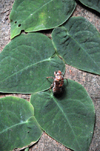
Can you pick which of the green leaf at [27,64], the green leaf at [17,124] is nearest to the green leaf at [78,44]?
the green leaf at [27,64]

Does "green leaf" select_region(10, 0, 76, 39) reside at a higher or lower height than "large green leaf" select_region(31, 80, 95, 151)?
higher

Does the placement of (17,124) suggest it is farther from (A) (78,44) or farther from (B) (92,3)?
(B) (92,3)

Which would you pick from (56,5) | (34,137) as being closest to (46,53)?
(56,5)

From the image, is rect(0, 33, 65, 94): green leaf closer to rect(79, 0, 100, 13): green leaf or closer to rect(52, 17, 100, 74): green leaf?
rect(52, 17, 100, 74): green leaf

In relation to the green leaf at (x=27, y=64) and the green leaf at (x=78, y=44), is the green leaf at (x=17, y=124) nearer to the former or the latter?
the green leaf at (x=27, y=64)

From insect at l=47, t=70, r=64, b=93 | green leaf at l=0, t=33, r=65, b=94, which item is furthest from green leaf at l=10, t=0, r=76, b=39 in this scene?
insect at l=47, t=70, r=64, b=93

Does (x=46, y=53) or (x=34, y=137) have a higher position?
(x=46, y=53)

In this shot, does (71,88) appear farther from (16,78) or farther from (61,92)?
(16,78)
